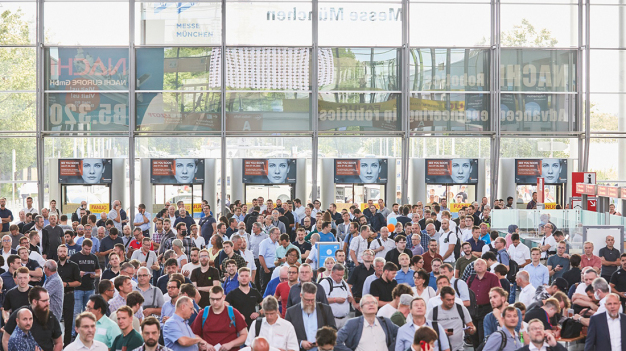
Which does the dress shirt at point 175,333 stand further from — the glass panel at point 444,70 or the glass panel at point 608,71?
the glass panel at point 608,71

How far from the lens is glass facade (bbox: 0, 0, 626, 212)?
78.3 ft

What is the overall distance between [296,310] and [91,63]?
18591 millimetres

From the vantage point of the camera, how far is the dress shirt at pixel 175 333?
6.82 metres

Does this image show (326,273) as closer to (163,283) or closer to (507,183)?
(163,283)

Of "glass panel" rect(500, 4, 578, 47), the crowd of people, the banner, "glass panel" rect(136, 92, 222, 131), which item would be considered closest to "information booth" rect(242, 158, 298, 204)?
the banner

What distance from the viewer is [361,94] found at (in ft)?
79.5

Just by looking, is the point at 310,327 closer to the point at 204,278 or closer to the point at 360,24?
the point at 204,278

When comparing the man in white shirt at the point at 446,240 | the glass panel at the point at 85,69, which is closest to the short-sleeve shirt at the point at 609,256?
the man in white shirt at the point at 446,240

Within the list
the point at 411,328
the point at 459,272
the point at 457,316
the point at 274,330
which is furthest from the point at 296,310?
the point at 459,272

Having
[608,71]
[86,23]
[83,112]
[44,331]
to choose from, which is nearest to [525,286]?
[44,331]

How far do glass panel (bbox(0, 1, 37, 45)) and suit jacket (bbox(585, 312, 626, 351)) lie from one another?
21.5m

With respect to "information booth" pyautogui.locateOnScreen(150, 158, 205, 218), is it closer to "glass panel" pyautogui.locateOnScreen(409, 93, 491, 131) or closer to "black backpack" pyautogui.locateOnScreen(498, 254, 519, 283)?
"glass panel" pyautogui.locateOnScreen(409, 93, 491, 131)

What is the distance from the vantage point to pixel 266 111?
24.2 meters

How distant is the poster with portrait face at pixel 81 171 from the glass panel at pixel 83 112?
1.56 m
